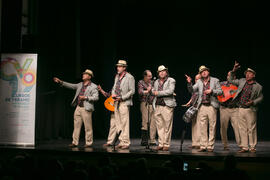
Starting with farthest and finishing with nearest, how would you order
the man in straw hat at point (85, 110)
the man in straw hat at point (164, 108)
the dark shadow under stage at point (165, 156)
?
1. the man in straw hat at point (85, 110)
2. the man in straw hat at point (164, 108)
3. the dark shadow under stage at point (165, 156)

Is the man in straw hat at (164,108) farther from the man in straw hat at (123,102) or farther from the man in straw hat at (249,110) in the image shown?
the man in straw hat at (249,110)

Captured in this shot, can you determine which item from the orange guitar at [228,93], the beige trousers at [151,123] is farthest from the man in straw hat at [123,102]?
the orange guitar at [228,93]

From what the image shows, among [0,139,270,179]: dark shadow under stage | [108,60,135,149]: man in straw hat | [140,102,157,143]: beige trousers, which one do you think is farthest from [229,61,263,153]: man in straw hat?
[140,102,157,143]: beige trousers

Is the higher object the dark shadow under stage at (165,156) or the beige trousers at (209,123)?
the beige trousers at (209,123)

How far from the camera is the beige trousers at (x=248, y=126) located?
8.00 meters

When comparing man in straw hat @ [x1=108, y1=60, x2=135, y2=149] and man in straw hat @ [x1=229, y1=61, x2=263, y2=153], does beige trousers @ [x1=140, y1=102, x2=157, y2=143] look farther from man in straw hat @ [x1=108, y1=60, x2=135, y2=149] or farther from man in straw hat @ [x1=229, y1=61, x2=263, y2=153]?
man in straw hat @ [x1=229, y1=61, x2=263, y2=153]

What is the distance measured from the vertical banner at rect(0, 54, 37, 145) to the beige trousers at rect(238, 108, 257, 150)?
13.8ft

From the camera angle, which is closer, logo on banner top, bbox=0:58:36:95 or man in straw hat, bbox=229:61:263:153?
man in straw hat, bbox=229:61:263:153

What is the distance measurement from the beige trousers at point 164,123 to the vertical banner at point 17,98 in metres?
2.55

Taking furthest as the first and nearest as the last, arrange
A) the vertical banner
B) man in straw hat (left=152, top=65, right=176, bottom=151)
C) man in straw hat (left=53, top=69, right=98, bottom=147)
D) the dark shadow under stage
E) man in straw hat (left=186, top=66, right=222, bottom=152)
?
man in straw hat (left=53, top=69, right=98, bottom=147) < the vertical banner < man in straw hat (left=152, top=65, right=176, bottom=151) < man in straw hat (left=186, top=66, right=222, bottom=152) < the dark shadow under stage

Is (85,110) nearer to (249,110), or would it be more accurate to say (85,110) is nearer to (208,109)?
(208,109)

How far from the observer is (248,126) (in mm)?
8023

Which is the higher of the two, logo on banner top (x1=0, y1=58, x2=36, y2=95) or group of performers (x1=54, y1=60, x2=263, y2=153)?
logo on banner top (x1=0, y1=58, x2=36, y2=95)

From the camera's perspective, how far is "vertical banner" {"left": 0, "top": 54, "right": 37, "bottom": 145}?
827 centimetres
